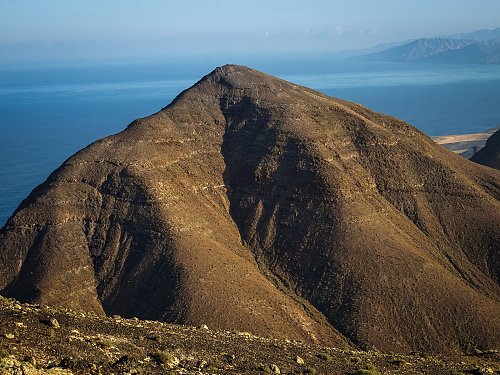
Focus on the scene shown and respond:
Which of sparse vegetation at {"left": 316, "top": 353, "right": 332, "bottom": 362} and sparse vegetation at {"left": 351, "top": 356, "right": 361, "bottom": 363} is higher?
sparse vegetation at {"left": 316, "top": 353, "right": 332, "bottom": 362}

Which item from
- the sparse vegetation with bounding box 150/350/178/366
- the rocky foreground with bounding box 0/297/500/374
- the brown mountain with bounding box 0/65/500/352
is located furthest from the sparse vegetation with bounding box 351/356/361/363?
the brown mountain with bounding box 0/65/500/352

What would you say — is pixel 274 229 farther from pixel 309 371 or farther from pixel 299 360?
pixel 309 371

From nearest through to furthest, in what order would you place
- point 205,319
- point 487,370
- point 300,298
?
point 487,370, point 205,319, point 300,298

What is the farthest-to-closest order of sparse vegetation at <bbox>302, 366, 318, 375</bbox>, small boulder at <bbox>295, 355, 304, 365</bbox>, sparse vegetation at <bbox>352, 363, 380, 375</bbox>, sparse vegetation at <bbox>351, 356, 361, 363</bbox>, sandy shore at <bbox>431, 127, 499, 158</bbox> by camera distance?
sandy shore at <bbox>431, 127, 499, 158</bbox> < sparse vegetation at <bbox>351, 356, 361, 363</bbox> < small boulder at <bbox>295, 355, 304, 365</bbox> < sparse vegetation at <bbox>352, 363, 380, 375</bbox> < sparse vegetation at <bbox>302, 366, 318, 375</bbox>

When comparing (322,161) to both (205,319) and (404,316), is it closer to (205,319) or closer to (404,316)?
(404,316)

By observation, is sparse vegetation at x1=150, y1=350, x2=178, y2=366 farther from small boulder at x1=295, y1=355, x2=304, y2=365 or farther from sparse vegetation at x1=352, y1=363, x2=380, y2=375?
sparse vegetation at x1=352, y1=363, x2=380, y2=375

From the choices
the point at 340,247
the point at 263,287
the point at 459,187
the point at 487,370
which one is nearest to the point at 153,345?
the point at 487,370

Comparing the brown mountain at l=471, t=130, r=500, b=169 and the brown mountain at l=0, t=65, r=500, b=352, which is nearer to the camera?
the brown mountain at l=0, t=65, r=500, b=352
